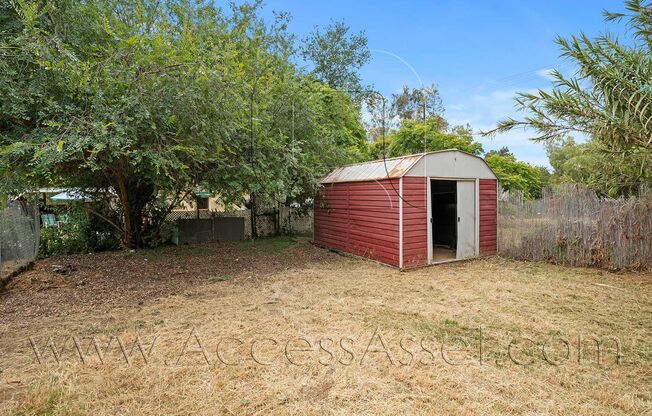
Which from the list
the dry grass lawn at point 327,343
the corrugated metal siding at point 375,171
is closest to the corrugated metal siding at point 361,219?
the corrugated metal siding at point 375,171

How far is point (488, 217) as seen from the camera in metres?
7.64

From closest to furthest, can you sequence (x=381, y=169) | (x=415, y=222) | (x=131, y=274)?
1. (x=131, y=274)
2. (x=415, y=222)
3. (x=381, y=169)

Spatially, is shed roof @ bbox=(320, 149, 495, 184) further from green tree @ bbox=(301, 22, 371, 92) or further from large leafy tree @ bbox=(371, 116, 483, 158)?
green tree @ bbox=(301, 22, 371, 92)

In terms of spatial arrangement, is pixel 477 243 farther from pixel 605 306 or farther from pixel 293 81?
pixel 293 81

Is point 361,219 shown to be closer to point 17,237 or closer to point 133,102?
point 133,102

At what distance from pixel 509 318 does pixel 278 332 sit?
2.63 metres

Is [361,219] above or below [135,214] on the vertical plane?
below

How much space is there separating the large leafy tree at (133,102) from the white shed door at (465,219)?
3357 mm

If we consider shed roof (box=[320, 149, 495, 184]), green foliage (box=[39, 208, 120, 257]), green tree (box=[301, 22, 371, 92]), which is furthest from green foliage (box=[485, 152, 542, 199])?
green foliage (box=[39, 208, 120, 257])

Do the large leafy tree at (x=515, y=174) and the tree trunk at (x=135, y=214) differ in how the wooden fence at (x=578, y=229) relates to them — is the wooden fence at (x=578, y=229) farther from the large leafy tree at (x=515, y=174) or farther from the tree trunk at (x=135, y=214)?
the large leafy tree at (x=515, y=174)

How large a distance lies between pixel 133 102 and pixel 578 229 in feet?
25.9

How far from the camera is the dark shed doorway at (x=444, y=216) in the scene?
891 centimetres

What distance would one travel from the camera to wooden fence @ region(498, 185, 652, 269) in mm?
5918

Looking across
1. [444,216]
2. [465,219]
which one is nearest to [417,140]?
[444,216]
